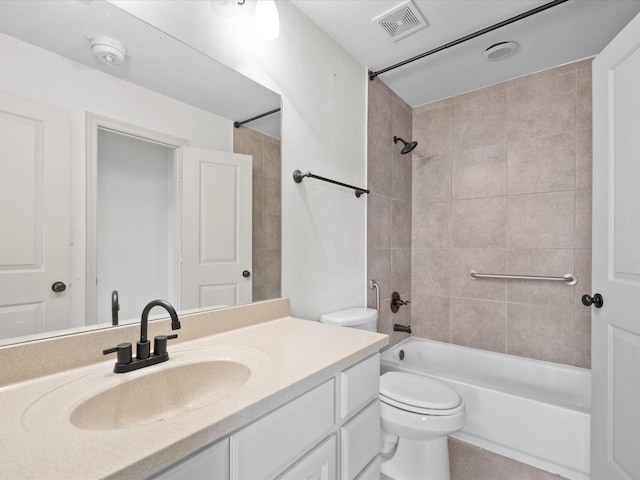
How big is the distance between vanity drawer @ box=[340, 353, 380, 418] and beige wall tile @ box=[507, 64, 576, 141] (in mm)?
2079

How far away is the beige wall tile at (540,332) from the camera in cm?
209

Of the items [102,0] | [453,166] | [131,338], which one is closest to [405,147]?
[453,166]

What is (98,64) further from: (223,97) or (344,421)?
(344,421)

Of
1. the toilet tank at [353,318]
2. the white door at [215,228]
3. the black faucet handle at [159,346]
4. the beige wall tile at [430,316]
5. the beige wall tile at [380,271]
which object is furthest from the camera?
the beige wall tile at [430,316]

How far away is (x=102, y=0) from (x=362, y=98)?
1.50m

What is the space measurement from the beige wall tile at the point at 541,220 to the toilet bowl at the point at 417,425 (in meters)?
1.29

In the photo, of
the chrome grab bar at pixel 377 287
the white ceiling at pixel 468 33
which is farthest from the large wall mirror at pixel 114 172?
the chrome grab bar at pixel 377 287

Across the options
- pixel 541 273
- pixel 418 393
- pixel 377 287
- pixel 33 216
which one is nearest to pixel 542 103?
pixel 541 273

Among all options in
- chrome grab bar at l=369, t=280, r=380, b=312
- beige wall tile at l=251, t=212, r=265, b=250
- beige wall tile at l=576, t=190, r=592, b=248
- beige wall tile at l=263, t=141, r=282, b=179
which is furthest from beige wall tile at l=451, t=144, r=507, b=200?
beige wall tile at l=251, t=212, r=265, b=250

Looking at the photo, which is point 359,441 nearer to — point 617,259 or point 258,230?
point 258,230

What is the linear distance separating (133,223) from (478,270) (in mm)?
2302

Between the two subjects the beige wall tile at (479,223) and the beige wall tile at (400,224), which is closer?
the beige wall tile at (479,223)

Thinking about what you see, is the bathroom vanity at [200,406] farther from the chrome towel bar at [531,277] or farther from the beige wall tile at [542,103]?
the beige wall tile at [542,103]

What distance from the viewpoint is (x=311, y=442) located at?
0.80 metres
